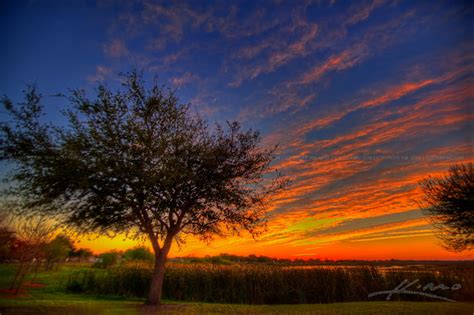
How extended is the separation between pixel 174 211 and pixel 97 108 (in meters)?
6.96

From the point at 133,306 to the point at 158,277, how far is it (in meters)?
1.87

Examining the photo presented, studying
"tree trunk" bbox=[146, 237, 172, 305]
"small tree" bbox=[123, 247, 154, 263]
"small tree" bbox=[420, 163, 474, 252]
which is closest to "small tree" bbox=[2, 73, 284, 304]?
"tree trunk" bbox=[146, 237, 172, 305]

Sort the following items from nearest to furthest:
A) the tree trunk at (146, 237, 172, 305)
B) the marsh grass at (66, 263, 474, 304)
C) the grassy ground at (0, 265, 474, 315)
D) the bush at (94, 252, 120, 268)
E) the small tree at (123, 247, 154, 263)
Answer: the grassy ground at (0, 265, 474, 315) < the tree trunk at (146, 237, 172, 305) < the marsh grass at (66, 263, 474, 304) < the bush at (94, 252, 120, 268) < the small tree at (123, 247, 154, 263)

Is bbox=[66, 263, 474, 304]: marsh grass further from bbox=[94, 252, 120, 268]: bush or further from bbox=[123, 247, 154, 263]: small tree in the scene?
bbox=[123, 247, 154, 263]: small tree

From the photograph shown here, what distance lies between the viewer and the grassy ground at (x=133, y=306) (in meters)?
13.9

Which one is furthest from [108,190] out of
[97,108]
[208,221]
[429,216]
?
[429,216]

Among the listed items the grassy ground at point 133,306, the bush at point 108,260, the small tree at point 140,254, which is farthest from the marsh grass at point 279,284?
the small tree at point 140,254

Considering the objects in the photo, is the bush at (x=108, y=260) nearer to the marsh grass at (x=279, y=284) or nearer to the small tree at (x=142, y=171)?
the marsh grass at (x=279, y=284)

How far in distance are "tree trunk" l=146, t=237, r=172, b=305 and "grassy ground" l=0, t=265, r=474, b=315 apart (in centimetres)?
62

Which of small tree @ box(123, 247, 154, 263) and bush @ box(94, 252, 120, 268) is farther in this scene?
small tree @ box(123, 247, 154, 263)

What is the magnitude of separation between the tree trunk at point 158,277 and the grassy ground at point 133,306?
2.04ft

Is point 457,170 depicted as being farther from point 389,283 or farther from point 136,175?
point 136,175

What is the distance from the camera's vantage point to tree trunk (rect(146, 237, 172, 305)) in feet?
56.7

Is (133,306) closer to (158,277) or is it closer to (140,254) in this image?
(158,277)
